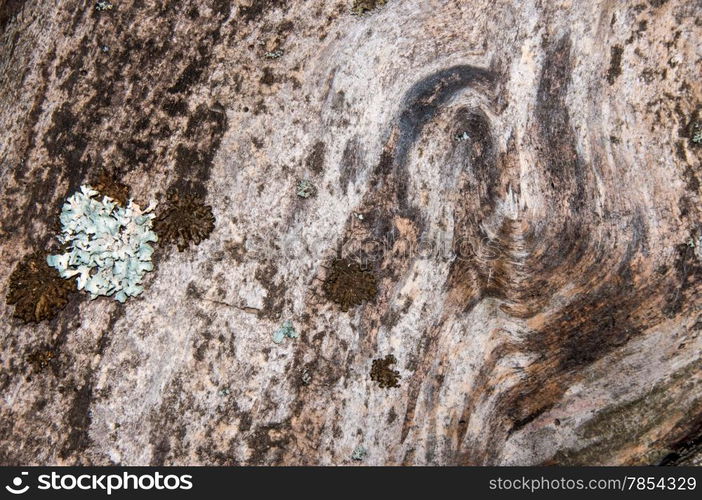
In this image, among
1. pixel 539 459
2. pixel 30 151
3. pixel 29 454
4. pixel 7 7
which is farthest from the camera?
pixel 539 459

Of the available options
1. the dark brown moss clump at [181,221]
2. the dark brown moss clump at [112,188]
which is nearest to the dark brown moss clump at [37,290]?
the dark brown moss clump at [112,188]

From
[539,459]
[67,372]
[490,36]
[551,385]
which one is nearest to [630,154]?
[490,36]

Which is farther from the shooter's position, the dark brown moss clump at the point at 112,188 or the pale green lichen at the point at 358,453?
the pale green lichen at the point at 358,453

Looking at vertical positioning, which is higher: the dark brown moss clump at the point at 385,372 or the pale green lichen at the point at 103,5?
the pale green lichen at the point at 103,5

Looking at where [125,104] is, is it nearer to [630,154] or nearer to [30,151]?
[30,151]

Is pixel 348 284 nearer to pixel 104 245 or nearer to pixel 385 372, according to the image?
pixel 385 372

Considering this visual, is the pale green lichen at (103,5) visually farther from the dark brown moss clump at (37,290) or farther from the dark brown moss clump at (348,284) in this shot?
the dark brown moss clump at (348,284)

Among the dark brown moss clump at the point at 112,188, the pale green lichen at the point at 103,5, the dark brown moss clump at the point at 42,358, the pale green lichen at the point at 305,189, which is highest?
the pale green lichen at the point at 103,5
